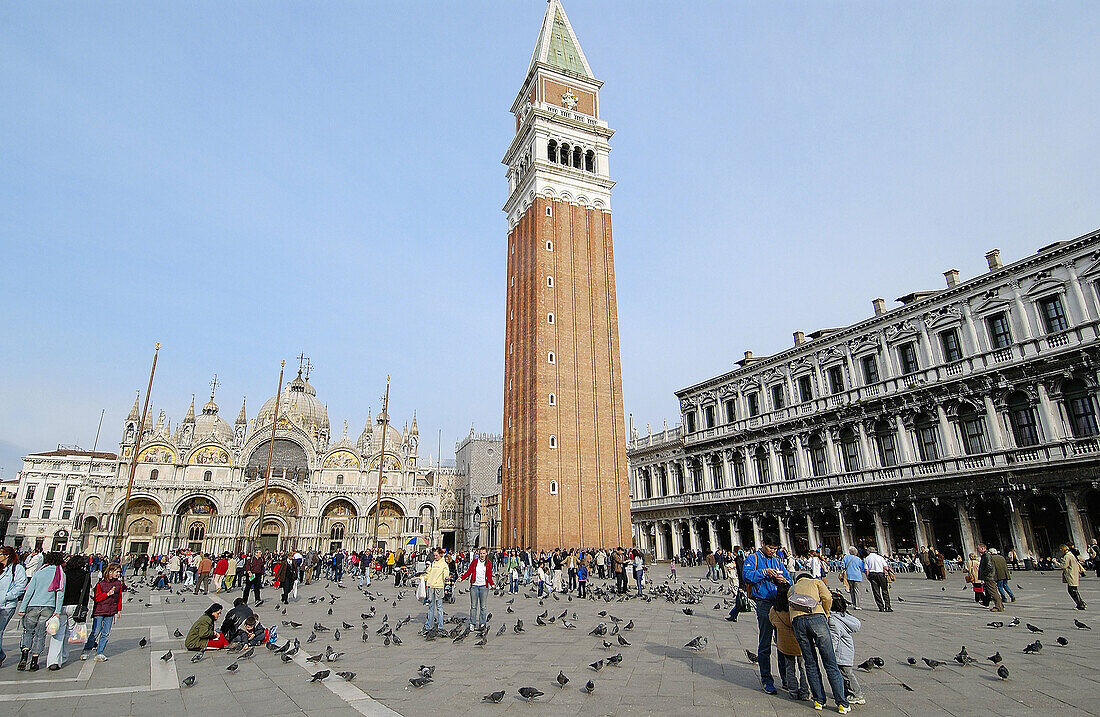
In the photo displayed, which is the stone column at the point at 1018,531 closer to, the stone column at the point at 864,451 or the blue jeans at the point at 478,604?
the stone column at the point at 864,451

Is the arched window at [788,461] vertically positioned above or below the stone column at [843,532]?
above

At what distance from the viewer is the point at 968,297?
92.9ft

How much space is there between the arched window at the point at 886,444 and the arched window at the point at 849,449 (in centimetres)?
116

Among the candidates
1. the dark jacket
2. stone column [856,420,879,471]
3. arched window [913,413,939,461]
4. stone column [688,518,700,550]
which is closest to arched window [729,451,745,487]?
stone column [688,518,700,550]

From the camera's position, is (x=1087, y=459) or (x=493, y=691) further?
(x=1087, y=459)

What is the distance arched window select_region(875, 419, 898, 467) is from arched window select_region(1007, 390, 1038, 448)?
5.11 meters

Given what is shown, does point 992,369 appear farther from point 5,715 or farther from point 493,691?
point 5,715

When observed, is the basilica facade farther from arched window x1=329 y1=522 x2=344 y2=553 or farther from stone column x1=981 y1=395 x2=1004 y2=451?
stone column x1=981 y1=395 x2=1004 y2=451

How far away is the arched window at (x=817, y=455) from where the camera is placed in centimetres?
3372

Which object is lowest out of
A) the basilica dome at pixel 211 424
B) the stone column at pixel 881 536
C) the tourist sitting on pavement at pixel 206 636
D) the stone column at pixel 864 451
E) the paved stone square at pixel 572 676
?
the paved stone square at pixel 572 676

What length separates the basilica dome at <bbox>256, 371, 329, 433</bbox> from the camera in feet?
211

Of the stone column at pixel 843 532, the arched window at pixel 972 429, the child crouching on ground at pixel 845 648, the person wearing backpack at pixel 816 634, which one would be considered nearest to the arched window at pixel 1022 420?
the arched window at pixel 972 429

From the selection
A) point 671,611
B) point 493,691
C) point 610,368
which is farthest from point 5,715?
point 610,368

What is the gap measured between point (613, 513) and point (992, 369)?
21805 millimetres
